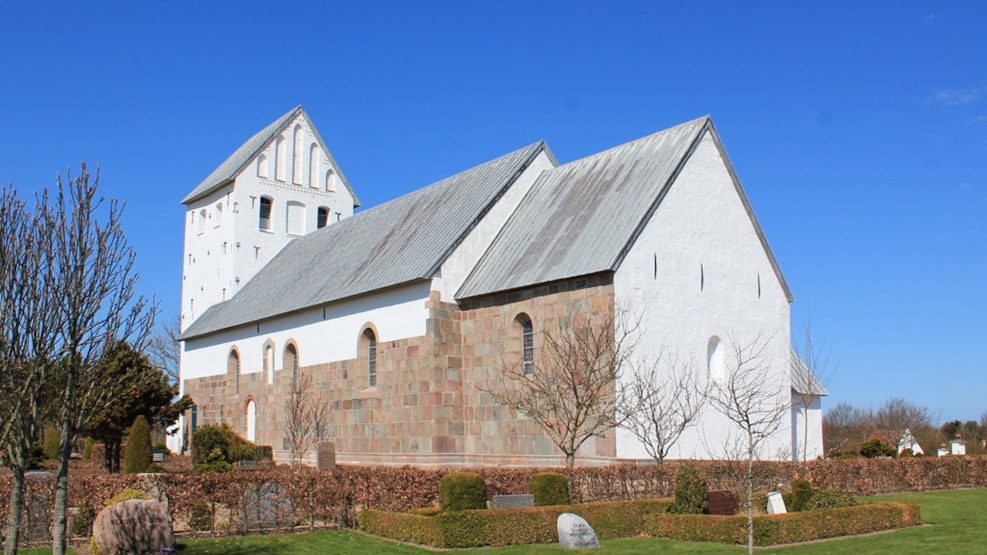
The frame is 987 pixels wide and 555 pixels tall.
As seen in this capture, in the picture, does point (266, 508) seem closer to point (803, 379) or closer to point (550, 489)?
point (550, 489)

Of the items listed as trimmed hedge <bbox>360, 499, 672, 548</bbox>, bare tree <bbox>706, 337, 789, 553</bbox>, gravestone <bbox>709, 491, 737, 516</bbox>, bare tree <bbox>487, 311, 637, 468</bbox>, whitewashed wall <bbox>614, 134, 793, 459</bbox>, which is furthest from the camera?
bare tree <bbox>706, 337, 789, 553</bbox>

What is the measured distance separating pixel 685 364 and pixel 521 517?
23.8 ft

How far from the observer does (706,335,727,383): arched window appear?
2025cm

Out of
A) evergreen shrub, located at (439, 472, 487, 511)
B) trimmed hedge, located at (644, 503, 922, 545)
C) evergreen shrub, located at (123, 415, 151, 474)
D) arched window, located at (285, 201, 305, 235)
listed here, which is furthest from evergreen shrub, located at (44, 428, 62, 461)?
trimmed hedge, located at (644, 503, 922, 545)

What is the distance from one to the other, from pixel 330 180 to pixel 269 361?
37.7 feet

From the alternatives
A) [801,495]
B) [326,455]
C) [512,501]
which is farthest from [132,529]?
[326,455]

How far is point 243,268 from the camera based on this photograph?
34.8 metres

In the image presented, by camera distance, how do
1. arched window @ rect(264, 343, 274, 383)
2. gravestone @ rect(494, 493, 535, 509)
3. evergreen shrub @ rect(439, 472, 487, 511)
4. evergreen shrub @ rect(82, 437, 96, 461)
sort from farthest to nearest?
evergreen shrub @ rect(82, 437, 96, 461)
arched window @ rect(264, 343, 274, 383)
gravestone @ rect(494, 493, 535, 509)
evergreen shrub @ rect(439, 472, 487, 511)

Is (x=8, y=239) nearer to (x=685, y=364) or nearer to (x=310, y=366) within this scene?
(x=685, y=364)

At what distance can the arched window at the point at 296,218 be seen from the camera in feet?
120

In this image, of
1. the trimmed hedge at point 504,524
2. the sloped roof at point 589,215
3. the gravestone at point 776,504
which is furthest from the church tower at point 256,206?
the gravestone at point 776,504

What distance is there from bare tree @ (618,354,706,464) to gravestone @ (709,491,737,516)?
2885 millimetres

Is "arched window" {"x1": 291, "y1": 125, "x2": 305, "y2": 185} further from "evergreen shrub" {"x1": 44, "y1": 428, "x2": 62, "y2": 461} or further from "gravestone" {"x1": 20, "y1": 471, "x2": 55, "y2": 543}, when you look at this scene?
"gravestone" {"x1": 20, "y1": 471, "x2": 55, "y2": 543}

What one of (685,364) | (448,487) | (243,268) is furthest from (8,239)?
(243,268)
